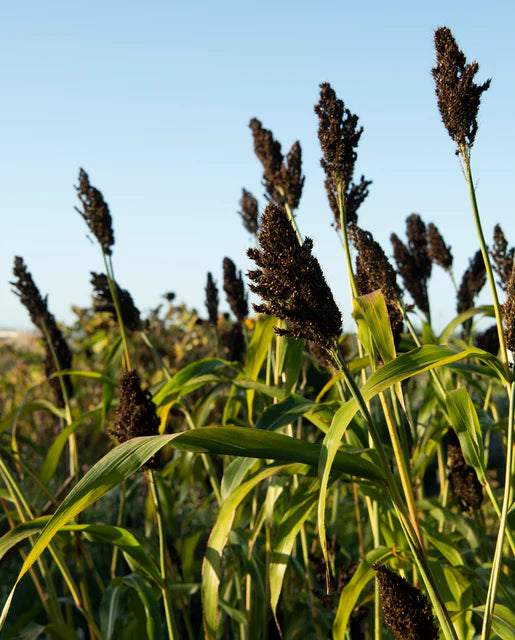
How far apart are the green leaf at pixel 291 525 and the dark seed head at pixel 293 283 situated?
483 mm

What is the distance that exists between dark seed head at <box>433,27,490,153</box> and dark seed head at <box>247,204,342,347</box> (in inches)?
19.1

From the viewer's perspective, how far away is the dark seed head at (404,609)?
1.23 m

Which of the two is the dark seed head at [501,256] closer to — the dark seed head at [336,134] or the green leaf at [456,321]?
the green leaf at [456,321]

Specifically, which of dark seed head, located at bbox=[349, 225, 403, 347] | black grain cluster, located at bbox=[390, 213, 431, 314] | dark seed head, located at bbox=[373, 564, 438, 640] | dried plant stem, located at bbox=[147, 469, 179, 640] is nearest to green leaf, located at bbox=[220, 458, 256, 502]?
dried plant stem, located at bbox=[147, 469, 179, 640]

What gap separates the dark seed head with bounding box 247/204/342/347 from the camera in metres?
1.08

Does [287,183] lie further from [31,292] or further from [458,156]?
[31,292]

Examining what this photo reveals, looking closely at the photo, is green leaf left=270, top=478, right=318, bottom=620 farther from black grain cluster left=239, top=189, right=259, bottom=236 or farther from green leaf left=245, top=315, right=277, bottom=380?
black grain cluster left=239, top=189, right=259, bottom=236

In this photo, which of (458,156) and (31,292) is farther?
(31,292)

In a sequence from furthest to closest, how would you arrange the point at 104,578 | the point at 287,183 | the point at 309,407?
the point at 104,578 → the point at 287,183 → the point at 309,407

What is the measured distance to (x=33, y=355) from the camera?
833 centimetres

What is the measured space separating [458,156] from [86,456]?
570cm

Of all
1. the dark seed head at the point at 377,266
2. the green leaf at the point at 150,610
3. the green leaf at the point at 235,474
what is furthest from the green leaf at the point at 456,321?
the green leaf at the point at 150,610

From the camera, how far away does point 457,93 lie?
1.30 metres

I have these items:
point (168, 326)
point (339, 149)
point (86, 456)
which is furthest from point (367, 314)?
point (168, 326)
